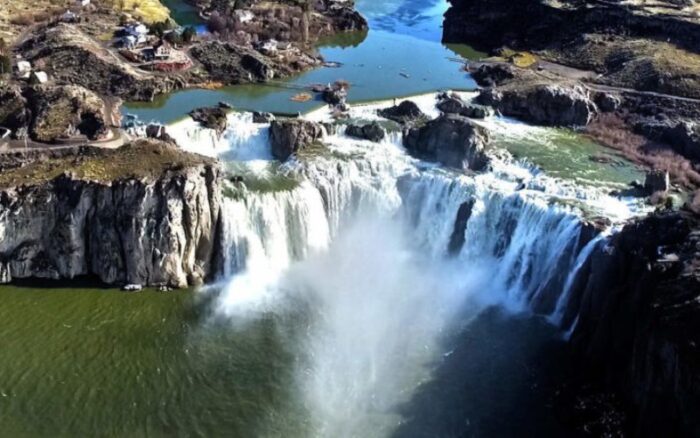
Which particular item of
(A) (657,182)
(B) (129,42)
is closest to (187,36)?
(B) (129,42)

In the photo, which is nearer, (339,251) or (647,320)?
(647,320)

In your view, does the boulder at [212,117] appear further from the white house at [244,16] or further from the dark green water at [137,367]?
the white house at [244,16]

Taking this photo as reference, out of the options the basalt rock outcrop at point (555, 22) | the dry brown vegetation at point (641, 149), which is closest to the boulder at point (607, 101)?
the dry brown vegetation at point (641, 149)

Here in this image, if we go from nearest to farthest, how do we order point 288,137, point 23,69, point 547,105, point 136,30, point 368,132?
1. point 288,137
2. point 368,132
3. point 23,69
4. point 547,105
5. point 136,30

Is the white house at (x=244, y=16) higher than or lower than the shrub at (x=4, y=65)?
higher

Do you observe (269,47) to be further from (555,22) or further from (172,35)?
(555,22)

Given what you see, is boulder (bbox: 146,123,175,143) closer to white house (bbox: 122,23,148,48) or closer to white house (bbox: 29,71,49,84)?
white house (bbox: 29,71,49,84)

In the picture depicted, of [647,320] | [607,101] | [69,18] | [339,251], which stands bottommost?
[339,251]

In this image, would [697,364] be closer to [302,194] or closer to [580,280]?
[580,280]
